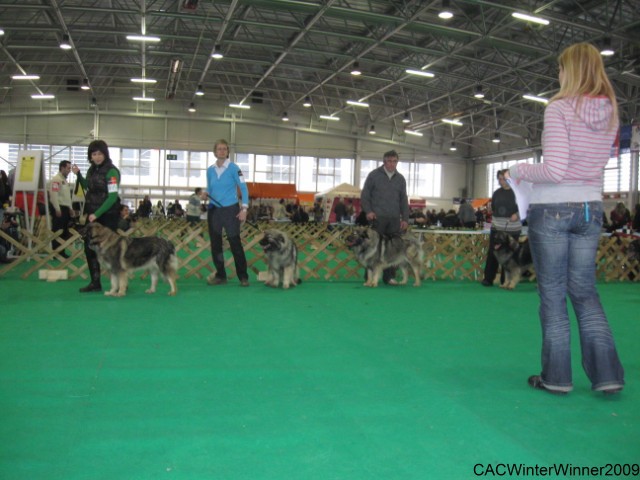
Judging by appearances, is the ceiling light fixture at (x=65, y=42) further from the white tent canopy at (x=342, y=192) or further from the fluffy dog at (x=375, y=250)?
the fluffy dog at (x=375, y=250)

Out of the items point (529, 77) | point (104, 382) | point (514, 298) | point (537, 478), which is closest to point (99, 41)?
point (529, 77)

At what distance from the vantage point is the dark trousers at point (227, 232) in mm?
6570

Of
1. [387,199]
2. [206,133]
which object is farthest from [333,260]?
[206,133]

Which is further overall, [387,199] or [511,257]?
[511,257]

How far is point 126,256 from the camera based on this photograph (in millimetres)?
5621

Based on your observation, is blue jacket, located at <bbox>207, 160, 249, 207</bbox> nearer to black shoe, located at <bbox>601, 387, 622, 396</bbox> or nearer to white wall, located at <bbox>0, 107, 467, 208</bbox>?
black shoe, located at <bbox>601, 387, 622, 396</bbox>

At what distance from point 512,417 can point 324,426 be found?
31.2 inches

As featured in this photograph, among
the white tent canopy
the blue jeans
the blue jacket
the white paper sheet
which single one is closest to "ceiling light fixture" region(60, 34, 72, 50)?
the white tent canopy

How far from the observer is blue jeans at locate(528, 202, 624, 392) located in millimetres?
2529

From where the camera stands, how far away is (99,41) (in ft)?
64.5

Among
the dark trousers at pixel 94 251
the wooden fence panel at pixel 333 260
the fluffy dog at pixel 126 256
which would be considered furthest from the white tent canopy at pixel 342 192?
the dark trousers at pixel 94 251

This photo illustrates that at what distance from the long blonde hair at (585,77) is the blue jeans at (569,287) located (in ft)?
1.52

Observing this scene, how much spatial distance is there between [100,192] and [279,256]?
2.07 meters

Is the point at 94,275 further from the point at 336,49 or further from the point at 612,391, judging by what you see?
the point at 336,49
